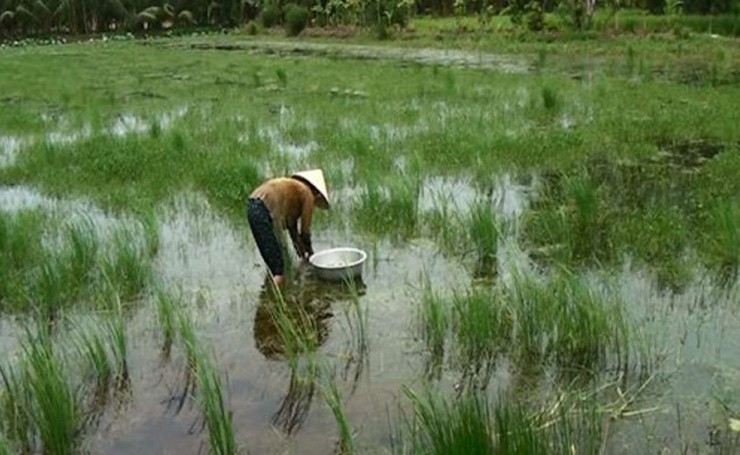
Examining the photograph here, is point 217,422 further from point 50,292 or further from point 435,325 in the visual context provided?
point 50,292

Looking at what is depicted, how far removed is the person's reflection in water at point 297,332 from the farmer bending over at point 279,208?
203mm

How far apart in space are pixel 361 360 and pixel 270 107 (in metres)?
10.7

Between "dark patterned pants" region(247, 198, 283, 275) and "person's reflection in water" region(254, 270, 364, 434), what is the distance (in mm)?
226

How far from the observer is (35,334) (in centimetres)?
532

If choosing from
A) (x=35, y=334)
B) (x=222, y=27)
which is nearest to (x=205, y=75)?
(x=35, y=334)

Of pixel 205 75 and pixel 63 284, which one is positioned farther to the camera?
pixel 205 75

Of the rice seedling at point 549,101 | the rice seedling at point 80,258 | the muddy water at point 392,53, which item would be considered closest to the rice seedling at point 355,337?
the rice seedling at point 80,258

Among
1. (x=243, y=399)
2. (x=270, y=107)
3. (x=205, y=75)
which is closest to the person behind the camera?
(x=243, y=399)

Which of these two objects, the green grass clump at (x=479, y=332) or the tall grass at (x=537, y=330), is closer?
the tall grass at (x=537, y=330)

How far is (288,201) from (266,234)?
31 cm

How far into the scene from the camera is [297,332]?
5.25 m

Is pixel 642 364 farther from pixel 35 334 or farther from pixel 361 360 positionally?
pixel 35 334

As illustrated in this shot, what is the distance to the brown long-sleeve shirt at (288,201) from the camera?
567 centimetres

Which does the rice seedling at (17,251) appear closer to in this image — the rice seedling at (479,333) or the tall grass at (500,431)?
the rice seedling at (479,333)
